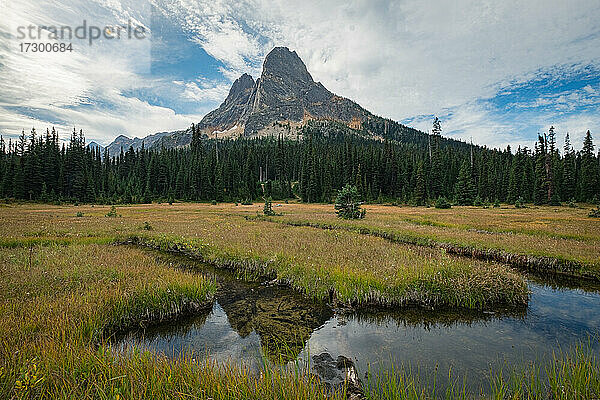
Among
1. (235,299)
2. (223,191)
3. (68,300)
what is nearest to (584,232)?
(235,299)

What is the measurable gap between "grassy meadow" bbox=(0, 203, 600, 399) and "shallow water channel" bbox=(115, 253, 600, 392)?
2.33 ft

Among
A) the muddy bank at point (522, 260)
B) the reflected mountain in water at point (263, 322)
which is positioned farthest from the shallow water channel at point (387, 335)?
the muddy bank at point (522, 260)

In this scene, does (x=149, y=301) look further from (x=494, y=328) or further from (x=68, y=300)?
(x=494, y=328)

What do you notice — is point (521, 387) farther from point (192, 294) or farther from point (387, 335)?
point (192, 294)

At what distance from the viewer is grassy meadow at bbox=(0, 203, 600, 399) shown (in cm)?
511

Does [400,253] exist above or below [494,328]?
above

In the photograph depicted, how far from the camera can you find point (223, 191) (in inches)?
3880

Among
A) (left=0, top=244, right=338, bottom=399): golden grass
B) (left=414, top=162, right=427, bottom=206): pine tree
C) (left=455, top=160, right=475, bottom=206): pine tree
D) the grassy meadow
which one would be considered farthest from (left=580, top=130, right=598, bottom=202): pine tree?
(left=0, top=244, right=338, bottom=399): golden grass

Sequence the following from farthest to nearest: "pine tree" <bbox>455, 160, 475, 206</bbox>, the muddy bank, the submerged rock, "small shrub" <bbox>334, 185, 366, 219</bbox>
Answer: "pine tree" <bbox>455, 160, 475, 206</bbox> < "small shrub" <bbox>334, 185, 366, 219</bbox> < the muddy bank < the submerged rock

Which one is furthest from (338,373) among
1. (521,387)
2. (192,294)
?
(192,294)

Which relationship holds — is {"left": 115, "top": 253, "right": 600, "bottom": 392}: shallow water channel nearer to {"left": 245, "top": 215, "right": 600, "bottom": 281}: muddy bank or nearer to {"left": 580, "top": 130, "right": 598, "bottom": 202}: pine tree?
{"left": 245, "top": 215, "right": 600, "bottom": 281}: muddy bank

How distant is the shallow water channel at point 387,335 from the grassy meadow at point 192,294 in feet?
2.33

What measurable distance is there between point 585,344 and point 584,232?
68.9 feet

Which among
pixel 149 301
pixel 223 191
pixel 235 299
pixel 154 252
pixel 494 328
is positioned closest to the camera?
pixel 494 328
